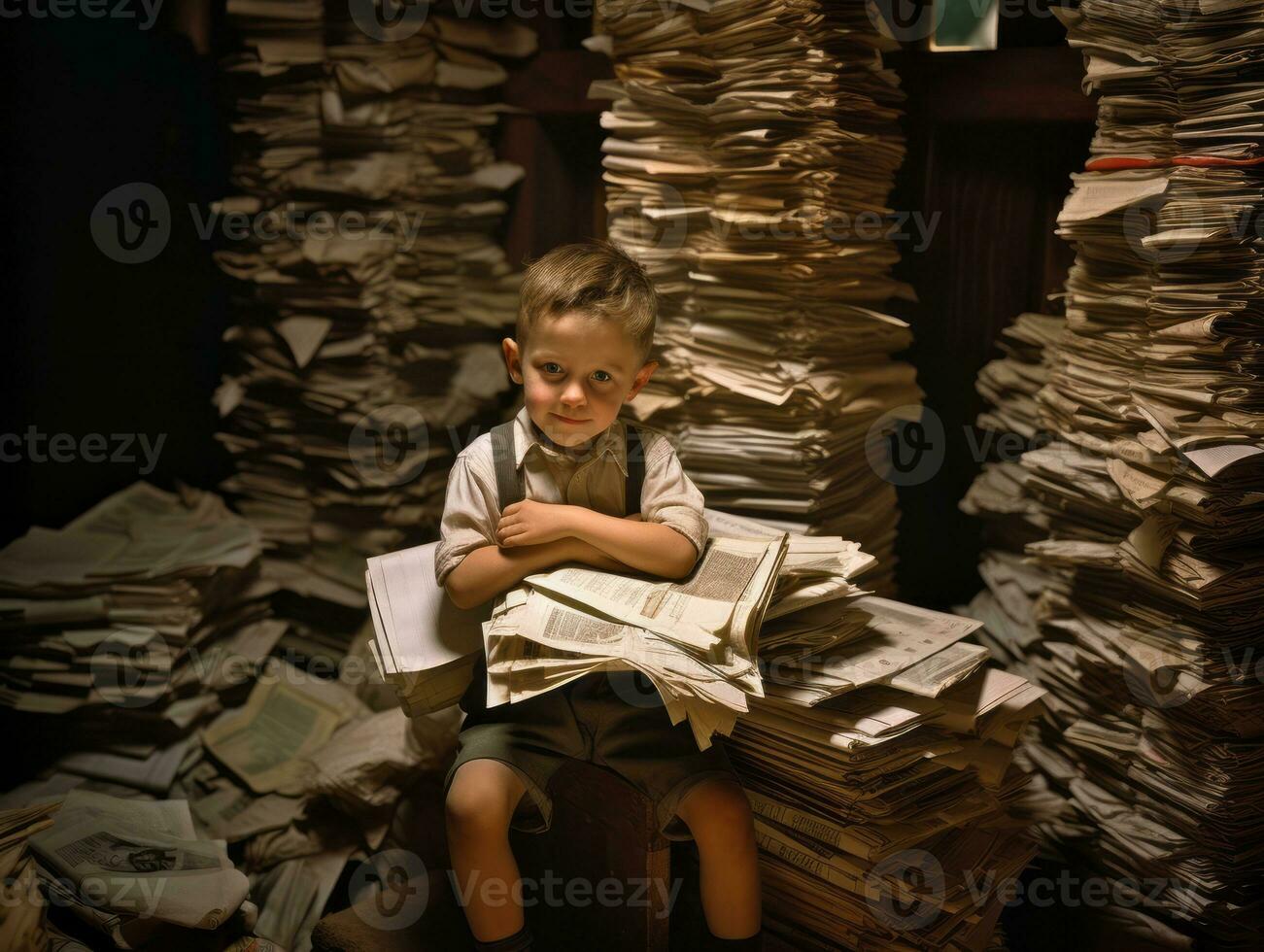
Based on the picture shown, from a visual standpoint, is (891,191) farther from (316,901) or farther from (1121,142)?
(316,901)

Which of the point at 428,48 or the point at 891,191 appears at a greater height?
the point at 428,48

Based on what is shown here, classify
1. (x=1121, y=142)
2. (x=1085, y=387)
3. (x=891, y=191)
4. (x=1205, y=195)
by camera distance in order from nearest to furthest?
(x=1205, y=195) → (x=1121, y=142) → (x=1085, y=387) → (x=891, y=191)

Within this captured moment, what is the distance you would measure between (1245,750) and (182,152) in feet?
11.8

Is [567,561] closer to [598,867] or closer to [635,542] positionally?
[635,542]

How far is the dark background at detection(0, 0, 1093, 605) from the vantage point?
3.20 metres

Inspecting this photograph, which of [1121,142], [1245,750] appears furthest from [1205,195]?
[1245,750]

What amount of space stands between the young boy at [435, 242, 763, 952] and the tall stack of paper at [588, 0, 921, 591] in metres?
0.62

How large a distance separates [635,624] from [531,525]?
0.31 m

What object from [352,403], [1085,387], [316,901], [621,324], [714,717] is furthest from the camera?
[352,403]

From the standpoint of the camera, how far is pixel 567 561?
2.26 metres

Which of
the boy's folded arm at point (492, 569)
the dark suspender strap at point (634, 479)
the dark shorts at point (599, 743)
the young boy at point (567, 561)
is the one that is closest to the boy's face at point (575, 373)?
the young boy at point (567, 561)

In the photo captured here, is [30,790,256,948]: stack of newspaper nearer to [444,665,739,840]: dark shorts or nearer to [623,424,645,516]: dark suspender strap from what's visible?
[444,665,739,840]: dark shorts

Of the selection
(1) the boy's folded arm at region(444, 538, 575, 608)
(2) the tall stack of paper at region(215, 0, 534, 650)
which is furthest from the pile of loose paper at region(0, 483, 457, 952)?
(1) the boy's folded arm at region(444, 538, 575, 608)

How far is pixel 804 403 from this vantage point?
113 inches
